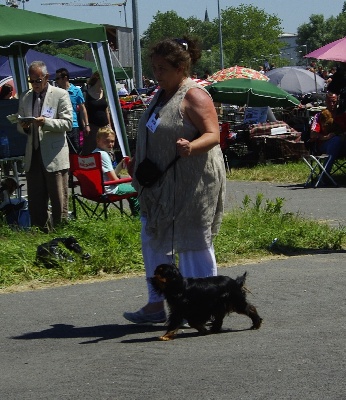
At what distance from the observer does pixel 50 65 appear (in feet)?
73.8

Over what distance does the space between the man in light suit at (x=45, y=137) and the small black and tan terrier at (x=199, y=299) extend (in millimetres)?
4269

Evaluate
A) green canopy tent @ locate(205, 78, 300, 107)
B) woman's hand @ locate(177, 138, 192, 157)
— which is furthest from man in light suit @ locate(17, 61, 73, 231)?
green canopy tent @ locate(205, 78, 300, 107)

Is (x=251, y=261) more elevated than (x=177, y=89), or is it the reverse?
(x=177, y=89)

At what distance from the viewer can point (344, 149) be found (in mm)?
15984

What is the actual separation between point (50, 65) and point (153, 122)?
54.3 feet

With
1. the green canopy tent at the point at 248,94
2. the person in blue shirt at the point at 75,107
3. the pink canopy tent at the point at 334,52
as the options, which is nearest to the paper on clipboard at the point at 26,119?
the person in blue shirt at the point at 75,107

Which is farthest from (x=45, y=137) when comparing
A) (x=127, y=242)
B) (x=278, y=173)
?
(x=278, y=173)

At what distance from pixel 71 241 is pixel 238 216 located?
2.44 metres

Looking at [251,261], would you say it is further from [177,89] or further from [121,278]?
[177,89]

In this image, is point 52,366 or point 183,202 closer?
point 52,366

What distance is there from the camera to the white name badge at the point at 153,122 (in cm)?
633

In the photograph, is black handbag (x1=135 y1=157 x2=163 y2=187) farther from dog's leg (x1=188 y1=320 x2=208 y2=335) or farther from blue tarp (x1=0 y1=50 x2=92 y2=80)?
blue tarp (x1=0 y1=50 x2=92 y2=80)

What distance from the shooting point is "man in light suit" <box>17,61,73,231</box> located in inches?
401

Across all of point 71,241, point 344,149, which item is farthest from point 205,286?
point 344,149
